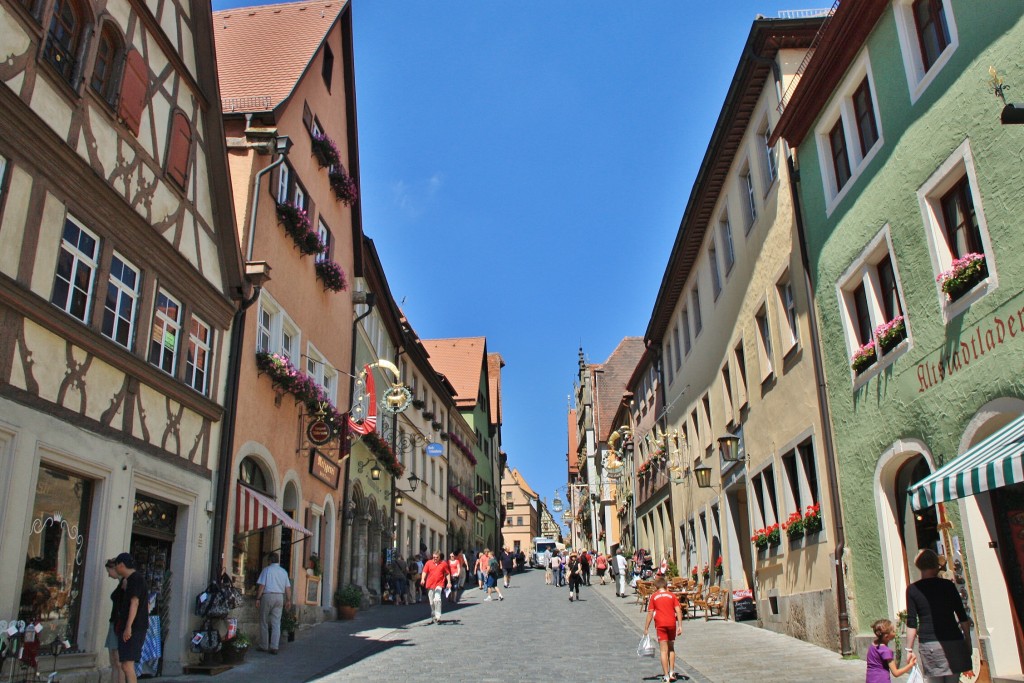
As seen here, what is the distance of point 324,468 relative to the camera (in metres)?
20.0

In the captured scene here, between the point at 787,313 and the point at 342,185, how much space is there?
11.0m

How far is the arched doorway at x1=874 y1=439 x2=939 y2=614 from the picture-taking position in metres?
11.6

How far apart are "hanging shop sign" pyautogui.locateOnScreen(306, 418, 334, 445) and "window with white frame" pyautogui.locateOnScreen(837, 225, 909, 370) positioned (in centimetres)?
1038

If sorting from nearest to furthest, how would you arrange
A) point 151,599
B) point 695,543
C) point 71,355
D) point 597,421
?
point 71,355 → point 151,599 → point 695,543 → point 597,421

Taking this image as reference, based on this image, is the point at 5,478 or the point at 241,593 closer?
the point at 5,478

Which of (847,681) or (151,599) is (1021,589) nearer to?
(847,681)

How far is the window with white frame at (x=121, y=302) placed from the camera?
11164 millimetres

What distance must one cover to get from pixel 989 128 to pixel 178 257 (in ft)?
33.7

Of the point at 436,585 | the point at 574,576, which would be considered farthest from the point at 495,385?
the point at 436,585

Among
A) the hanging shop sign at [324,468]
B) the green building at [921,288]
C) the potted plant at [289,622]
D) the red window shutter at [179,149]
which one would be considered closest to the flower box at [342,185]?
the hanging shop sign at [324,468]

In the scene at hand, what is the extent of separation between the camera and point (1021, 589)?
9234mm

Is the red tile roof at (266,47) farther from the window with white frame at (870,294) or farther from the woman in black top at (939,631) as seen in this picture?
the woman in black top at (939,631)

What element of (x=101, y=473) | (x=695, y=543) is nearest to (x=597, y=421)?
(x=695, y=543)

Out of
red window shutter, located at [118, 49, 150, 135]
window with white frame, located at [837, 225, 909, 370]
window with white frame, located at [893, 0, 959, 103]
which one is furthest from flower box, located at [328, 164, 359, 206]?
window with white frame, located at [893, 0, 959, 103]
